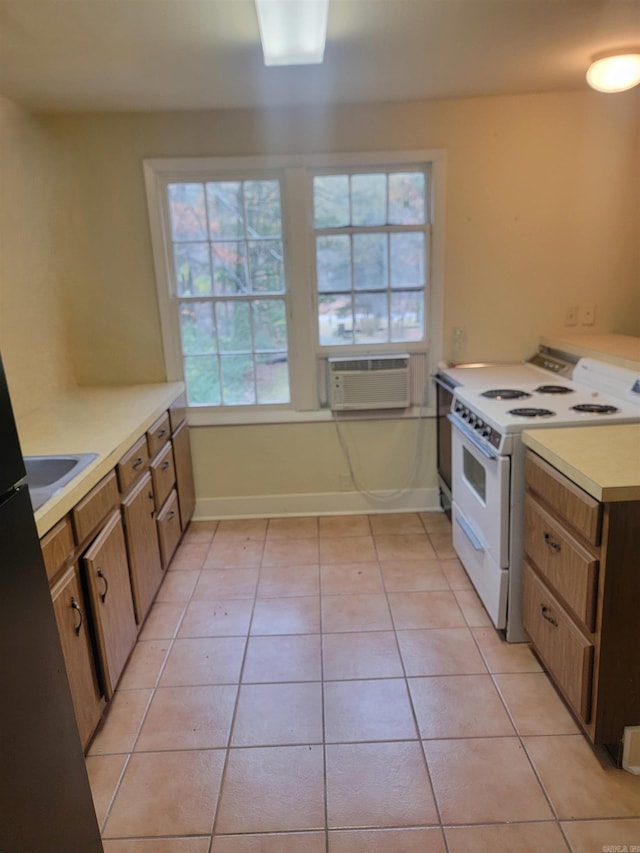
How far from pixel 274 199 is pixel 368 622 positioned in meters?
2.35

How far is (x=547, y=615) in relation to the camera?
193 centimetres

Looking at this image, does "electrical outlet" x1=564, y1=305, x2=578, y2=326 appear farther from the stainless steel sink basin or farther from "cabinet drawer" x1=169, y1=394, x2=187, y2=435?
the stainless steel sink basin

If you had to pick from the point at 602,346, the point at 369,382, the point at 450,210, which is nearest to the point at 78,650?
the point at 369,382

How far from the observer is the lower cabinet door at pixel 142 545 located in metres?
2.27

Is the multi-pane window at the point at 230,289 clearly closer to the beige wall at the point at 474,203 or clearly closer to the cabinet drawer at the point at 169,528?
the beige wall at the point at 474,203

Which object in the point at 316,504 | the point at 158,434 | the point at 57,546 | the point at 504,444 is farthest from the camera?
the point at 316,504

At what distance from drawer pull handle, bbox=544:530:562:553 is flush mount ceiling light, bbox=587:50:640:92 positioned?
2.01 metres

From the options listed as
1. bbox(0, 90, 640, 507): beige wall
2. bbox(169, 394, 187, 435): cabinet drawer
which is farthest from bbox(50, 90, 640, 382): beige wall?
bbox(169, 394, 187, 435): cabinet drawer

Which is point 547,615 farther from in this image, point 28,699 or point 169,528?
point 169,528

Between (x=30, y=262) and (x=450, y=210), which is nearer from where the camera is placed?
(x=30, y=262)

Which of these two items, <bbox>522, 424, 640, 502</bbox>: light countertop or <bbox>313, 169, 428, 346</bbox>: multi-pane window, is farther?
<bbox>313, 169, 428, 346</bbox>: multi-pane window

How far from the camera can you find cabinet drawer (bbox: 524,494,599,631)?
5.32ft

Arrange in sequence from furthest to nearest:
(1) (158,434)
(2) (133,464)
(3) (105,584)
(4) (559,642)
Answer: (1) (158,434) → (2) (133,464) → (3) (105,584) → (4) (559,642)

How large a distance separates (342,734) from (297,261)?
2431mm
